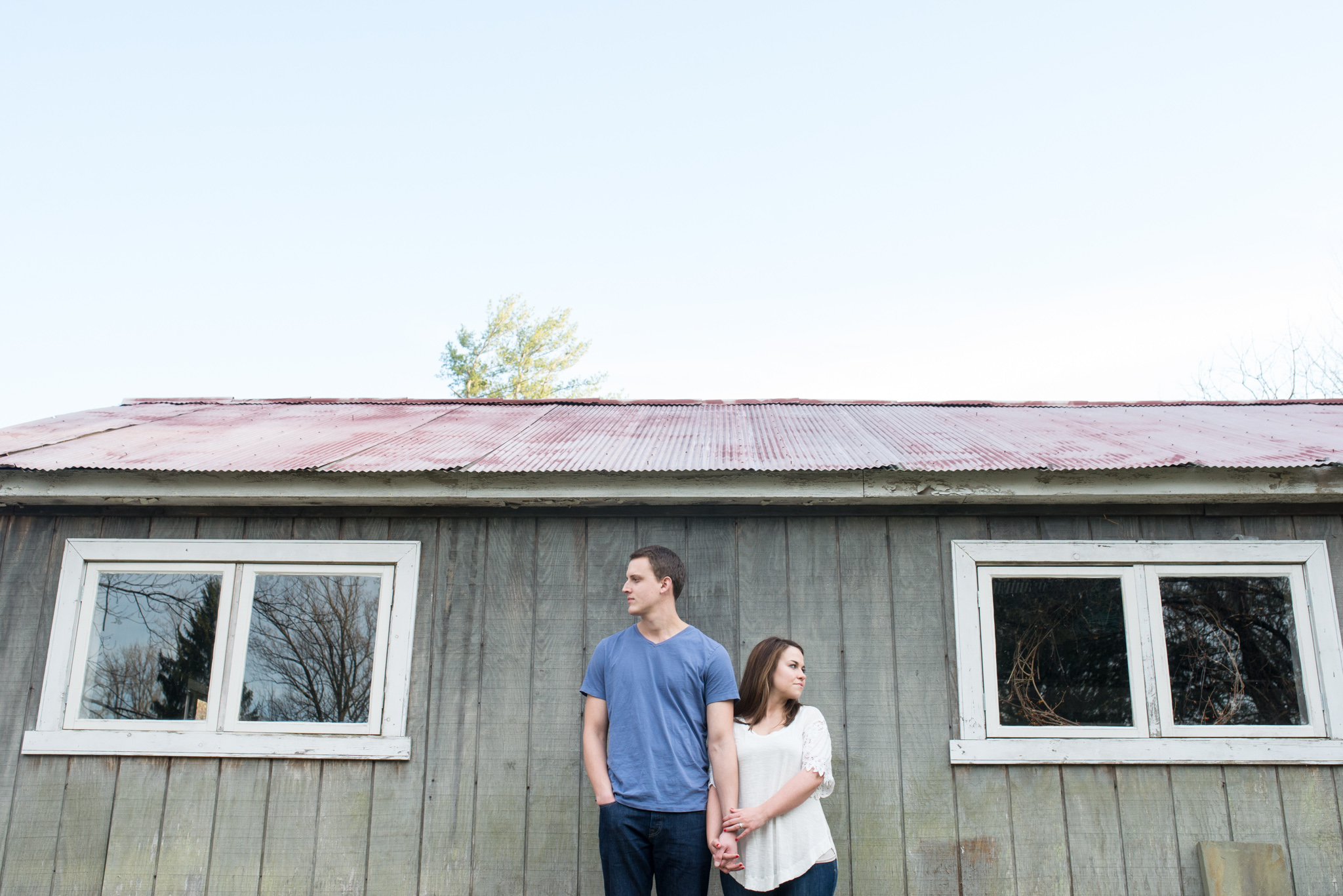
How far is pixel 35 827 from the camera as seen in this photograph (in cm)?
392

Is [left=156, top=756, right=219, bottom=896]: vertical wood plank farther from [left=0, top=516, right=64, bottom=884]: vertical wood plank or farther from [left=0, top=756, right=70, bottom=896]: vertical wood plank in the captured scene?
[left=0, top=516, right=64, bottom=884]: vertical wood plank

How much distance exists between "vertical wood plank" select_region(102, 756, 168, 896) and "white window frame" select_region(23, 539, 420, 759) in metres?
0.10

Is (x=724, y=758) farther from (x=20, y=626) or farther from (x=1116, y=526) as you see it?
(x=20, y=626)

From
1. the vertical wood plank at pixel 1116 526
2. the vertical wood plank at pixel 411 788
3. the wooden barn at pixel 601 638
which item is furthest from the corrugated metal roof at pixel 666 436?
the vertical wood plank at pixel 411 788

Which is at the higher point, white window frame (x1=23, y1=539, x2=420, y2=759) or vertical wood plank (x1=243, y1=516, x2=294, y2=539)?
vertical wood plank (x1=243, y1=516, x2=294, y2=539)

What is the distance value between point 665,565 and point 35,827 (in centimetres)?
321

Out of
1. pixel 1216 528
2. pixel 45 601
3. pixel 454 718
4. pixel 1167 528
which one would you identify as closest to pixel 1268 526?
pixel 1216 528

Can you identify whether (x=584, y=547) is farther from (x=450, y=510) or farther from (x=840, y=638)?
(x=840, y=638)

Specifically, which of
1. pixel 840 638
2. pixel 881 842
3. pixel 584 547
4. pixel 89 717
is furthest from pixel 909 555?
pixel 89 717

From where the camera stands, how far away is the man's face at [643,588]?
3.18 m

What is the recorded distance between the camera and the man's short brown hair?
322 centimetres

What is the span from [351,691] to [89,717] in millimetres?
1253

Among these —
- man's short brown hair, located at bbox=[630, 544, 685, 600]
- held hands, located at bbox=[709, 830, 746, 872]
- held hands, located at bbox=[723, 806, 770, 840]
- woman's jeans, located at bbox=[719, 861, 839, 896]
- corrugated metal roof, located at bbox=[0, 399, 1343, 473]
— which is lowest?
woman's jeans, located at bbox=[719, 861, 839, 896]

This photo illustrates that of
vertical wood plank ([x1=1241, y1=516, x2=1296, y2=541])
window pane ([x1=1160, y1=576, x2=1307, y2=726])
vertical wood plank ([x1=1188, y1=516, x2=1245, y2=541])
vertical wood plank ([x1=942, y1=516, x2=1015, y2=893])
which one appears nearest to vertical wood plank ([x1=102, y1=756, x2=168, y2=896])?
vertical wood plank ([x1=942, y1=516, x2=1015, y2=893])
